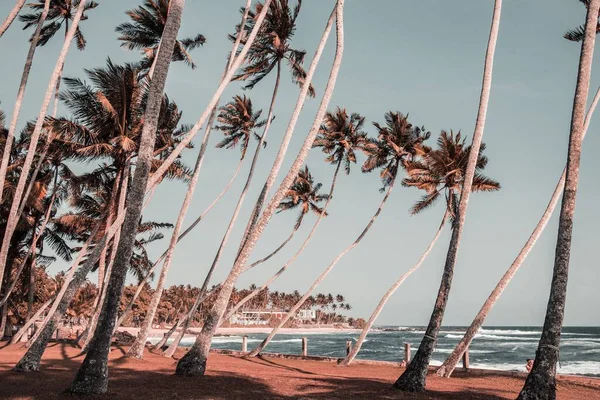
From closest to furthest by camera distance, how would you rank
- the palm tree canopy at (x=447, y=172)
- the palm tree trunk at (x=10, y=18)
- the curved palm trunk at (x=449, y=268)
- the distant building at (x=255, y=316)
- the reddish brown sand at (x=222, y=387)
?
1. the reddish brown sand at (x=222, y=387)
2. the curved palm trunk at (x=449, y=268)
3. the palm tree trunk at (x=10, y=18)
4. the palm tree canopy at (x=447, y=172)
5. the distant building at (x=255, y=316)

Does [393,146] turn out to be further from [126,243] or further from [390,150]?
[126,243]

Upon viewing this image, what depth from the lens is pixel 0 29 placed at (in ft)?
48.1

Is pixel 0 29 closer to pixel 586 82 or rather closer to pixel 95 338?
pixel 95 338

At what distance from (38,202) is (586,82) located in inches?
900

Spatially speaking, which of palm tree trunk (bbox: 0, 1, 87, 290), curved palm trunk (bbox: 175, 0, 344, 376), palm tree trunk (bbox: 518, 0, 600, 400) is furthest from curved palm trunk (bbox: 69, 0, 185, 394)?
palm tree trunk (bbox: 518, 0, 600, 400)

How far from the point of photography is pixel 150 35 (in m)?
22.0

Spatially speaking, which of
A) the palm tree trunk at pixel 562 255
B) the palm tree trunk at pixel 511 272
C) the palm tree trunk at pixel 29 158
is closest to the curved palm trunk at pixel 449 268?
the palm tree trunk at pixel 562 255

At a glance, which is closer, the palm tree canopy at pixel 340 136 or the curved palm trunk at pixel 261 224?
the curved palm trunk at pixel 261 224

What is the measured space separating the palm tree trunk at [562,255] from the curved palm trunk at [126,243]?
25.0 ft

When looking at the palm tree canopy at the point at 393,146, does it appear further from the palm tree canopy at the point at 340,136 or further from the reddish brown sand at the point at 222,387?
the reddish brown sand at the point at 222,387

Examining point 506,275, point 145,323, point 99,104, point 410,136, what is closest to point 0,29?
point 99,104

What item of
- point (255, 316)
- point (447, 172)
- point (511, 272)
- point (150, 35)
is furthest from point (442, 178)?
point (255, 316)

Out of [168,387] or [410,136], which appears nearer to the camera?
[168,387]

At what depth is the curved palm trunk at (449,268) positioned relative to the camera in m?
11.2
